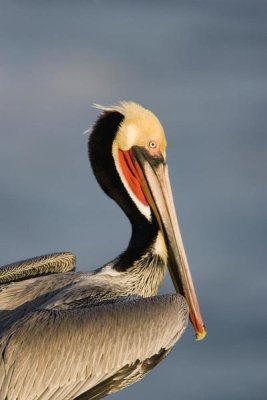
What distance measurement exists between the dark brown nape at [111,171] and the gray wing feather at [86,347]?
0.76m

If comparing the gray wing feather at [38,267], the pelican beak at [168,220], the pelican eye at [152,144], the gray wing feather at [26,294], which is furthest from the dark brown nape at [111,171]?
the gray wing feather at [38,267]

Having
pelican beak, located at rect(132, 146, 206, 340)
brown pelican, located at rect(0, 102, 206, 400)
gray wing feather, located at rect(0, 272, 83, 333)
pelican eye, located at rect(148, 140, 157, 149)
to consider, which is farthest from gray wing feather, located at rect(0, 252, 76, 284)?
pelican eye, located at rect(148, 140, 157, 149)

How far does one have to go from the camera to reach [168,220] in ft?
60.2

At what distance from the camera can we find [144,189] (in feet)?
60.6

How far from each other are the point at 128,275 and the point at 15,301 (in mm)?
933

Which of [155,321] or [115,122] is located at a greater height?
[115,122]

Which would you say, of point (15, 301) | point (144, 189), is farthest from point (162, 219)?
point (15, 301)

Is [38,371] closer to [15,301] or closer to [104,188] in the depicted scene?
[15,301]

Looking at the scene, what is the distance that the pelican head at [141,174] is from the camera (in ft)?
60.0

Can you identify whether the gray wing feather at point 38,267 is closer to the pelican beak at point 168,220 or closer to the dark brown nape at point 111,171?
the dark brown nape at point 111,171

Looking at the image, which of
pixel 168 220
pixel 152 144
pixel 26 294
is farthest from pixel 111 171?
pixel 26 294

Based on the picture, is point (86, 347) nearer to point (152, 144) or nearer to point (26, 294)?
point (26, 294)

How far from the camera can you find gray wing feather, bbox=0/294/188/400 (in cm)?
1705

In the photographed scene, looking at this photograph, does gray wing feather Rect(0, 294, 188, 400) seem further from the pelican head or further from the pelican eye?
the pelican eye
